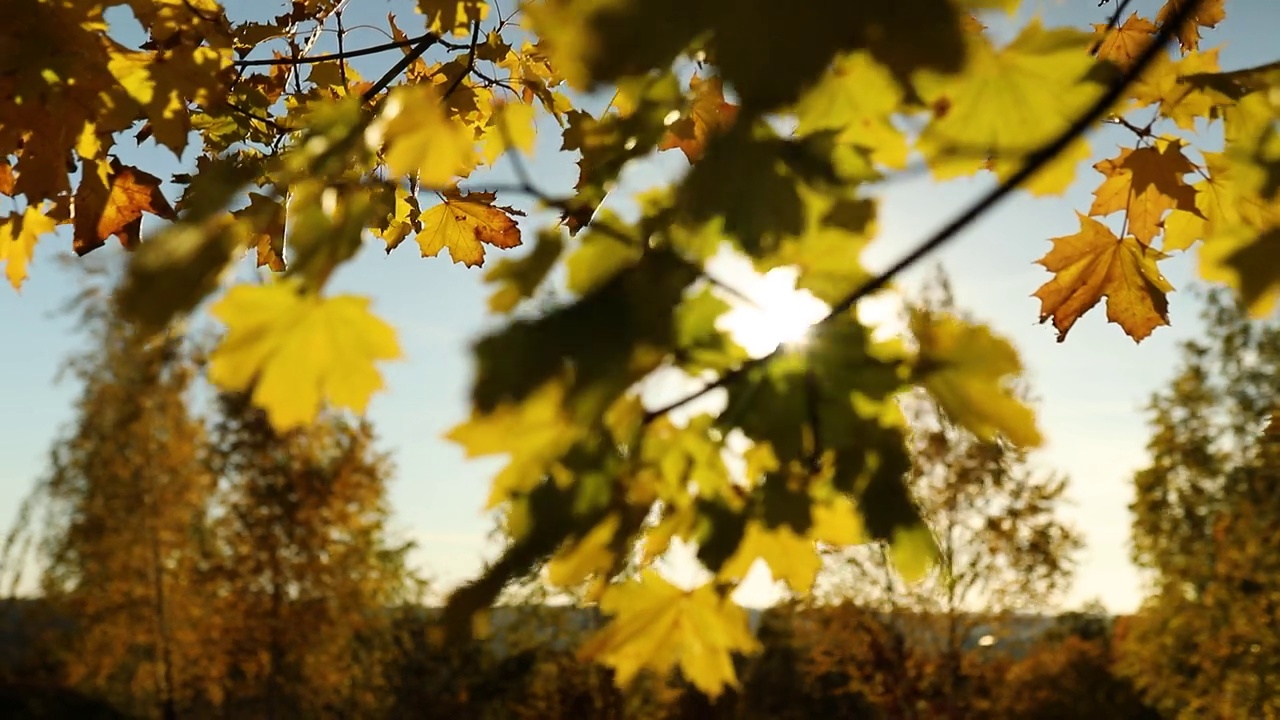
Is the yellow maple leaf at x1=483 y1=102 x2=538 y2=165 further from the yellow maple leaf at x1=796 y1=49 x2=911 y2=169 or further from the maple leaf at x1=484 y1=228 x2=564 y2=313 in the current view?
the yellow maple leaf at x1=796 y1=49 x2=911 y2=169

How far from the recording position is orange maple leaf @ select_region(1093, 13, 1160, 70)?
1987 millimetres

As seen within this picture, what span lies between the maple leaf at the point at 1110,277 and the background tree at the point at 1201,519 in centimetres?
1594

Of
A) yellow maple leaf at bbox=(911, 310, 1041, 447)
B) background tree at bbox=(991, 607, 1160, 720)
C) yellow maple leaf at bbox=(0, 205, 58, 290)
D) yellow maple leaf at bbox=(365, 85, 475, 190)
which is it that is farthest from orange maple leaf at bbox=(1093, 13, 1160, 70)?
background tree at bbox=(991, 607, 1160, 720)

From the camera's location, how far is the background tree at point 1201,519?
50.1 feet

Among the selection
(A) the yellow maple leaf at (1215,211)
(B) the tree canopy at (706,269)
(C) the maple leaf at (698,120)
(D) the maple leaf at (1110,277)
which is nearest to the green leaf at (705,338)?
(B) the tree canopy at (706,269)

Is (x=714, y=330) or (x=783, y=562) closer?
(x=714, y=330)

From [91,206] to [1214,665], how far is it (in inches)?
706

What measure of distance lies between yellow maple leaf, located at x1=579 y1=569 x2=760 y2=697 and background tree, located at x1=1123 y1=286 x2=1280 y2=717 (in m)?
16.6

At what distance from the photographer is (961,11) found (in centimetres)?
71

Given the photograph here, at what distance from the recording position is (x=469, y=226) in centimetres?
235

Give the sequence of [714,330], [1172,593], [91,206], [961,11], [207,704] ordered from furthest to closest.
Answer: [207,704] < [1172,593] < [91,206] < [714,330] < [961,11]

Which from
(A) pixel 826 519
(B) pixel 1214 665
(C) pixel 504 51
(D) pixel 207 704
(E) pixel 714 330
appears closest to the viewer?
(E) pixel 714 330

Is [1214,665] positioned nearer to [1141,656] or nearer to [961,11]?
[1141,656]

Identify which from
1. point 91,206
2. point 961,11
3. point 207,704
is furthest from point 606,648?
point 207,704
